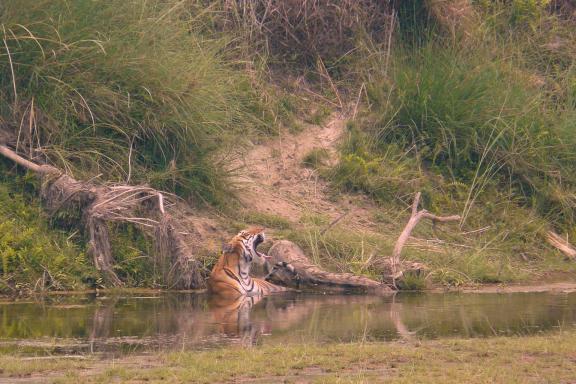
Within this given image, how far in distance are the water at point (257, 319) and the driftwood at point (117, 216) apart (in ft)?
1.14

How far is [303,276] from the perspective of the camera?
11219 mm

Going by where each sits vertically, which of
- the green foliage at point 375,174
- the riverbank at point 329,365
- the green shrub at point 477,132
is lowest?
the riverbank at point 329,365

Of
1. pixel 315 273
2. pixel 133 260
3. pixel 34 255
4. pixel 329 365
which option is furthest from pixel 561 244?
pixel 329 365

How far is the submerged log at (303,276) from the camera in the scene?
11.1 meters

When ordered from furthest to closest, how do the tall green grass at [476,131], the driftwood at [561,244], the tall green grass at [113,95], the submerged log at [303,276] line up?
the tall green grass at [476,131] < the driftwood at [561,244] < the tall green grass at [113,95] < the submerged log at [303,276]

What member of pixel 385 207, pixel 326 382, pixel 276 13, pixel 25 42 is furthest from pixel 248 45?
pixel 326 382

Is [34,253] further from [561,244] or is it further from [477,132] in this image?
[561,244]

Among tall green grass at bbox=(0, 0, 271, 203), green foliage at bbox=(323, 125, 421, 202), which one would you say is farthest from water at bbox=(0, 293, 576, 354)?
green foliage at bbox=(323, 125, 421, 202)

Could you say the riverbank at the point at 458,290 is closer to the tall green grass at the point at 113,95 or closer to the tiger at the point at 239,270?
the tiger at the point at 239,270

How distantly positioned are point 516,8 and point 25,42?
26.1 ft

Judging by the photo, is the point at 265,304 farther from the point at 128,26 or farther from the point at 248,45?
the point at 248,45

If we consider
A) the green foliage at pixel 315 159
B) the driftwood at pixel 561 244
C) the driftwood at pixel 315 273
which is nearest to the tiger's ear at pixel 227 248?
the driftwood at pixel 315 273

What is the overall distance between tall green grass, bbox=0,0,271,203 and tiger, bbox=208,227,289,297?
4.31 feet

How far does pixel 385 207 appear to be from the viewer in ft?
44.8
